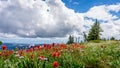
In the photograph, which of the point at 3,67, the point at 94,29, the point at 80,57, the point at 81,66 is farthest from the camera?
the point at 94,29

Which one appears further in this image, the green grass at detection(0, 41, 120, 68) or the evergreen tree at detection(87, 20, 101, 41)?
the evergreen tree at detection(87, 20, 101, 41)

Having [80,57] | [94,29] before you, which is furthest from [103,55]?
[94,29]

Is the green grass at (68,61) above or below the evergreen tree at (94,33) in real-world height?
below

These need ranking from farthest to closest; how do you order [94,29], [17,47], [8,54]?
1. [94,29]
2. [17,47]
3. [8,54]

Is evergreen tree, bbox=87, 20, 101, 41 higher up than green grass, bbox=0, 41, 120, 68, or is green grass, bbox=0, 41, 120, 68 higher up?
evergreen tree, bbox=87, 20, 101, 41

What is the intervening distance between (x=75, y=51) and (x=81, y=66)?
343 centimetres

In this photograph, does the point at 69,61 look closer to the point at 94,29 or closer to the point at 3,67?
the point at 3,67

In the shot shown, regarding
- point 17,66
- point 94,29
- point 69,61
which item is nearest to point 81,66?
point 69,61

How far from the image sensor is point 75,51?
15594mm

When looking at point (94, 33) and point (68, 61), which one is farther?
point (94, 33)

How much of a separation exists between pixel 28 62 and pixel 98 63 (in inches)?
142

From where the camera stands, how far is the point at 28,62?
10930 mm

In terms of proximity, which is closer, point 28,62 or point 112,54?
point 28,62

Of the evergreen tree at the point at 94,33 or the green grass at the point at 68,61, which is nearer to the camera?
the green grass at the point at 68,61
